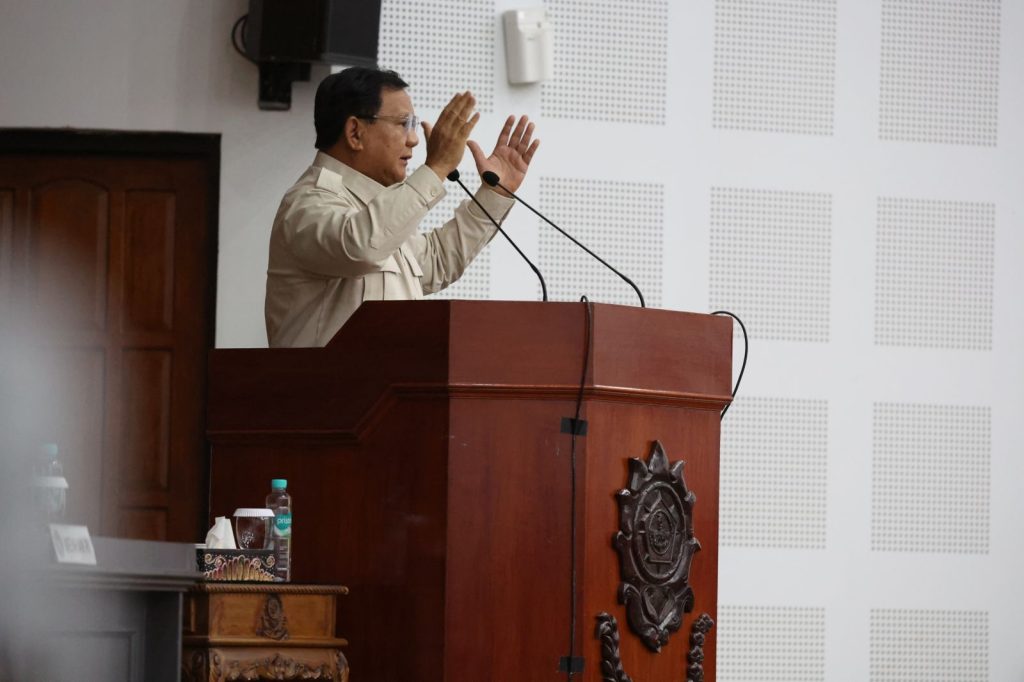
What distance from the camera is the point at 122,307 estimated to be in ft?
16.7

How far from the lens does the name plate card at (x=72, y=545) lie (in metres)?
2.24

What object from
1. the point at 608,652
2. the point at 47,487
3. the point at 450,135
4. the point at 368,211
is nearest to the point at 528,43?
the point at 450,135

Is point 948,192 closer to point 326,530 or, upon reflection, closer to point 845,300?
point 845,300

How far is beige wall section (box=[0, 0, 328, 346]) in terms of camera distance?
195 inches

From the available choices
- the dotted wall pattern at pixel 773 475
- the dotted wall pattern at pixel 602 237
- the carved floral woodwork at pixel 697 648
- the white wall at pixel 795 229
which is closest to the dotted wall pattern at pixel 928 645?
the white wall at pixel 795 229

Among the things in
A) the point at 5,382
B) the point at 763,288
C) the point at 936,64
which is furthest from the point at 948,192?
the point at 5,382

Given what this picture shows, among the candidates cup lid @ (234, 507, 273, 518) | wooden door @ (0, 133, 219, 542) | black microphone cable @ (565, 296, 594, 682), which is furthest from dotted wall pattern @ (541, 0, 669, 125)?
cup lid @ (234, 507, 273, 518)

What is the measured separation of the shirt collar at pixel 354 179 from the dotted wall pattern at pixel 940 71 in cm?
258

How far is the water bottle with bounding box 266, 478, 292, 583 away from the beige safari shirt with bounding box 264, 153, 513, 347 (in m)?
0.40

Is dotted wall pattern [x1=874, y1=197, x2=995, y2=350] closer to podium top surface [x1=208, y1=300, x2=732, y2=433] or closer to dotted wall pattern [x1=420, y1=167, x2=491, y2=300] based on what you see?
dotted wall pattern [x1=420, y1=167, x2=491, y2=300]

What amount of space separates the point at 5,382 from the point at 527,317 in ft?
4.01

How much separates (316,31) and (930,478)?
269cm

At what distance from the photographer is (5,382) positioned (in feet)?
6.38

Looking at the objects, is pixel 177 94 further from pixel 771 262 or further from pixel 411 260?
pixel 771 262
